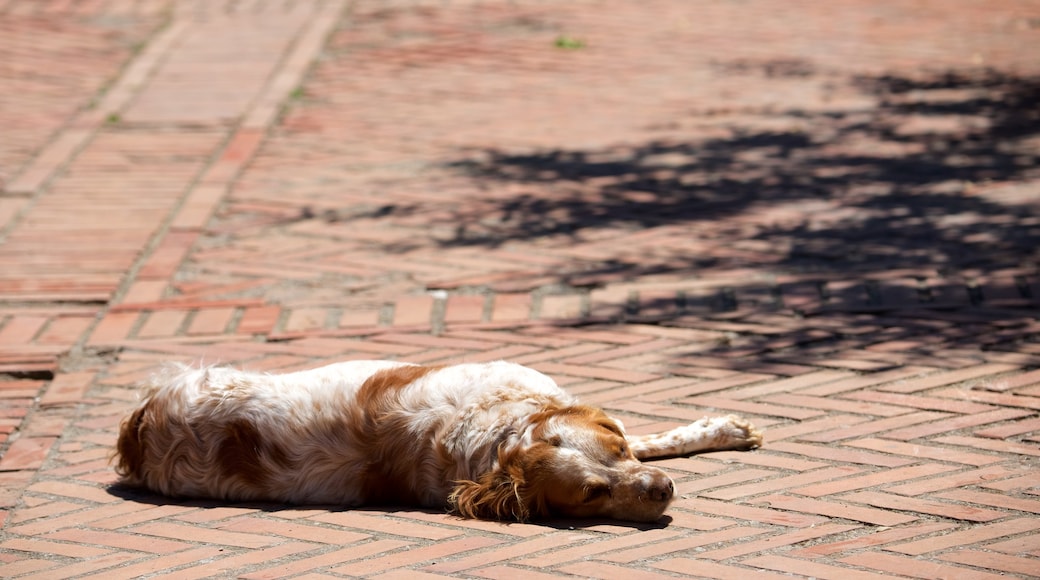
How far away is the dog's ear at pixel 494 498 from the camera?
3385 mm

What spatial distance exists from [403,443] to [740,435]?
1098mm

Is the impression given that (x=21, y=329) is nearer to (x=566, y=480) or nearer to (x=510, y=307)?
(x=510, y=307)

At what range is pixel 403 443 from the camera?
3574 millimetres

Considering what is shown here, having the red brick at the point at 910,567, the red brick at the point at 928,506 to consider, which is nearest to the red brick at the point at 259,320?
the red brick at the point at 928,506

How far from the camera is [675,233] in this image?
6.08 meters

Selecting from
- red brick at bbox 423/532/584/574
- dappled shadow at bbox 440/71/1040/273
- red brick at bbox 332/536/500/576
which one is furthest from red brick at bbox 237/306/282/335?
red brick at bbox 423/532/584/574

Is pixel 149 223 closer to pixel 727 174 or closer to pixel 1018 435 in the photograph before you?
pixel 727 174

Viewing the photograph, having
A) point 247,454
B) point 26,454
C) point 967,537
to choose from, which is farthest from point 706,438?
point 26,454

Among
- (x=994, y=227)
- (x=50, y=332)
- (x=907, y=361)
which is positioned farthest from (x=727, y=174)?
(x=50, y=332)

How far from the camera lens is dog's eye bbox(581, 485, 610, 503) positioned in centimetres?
337

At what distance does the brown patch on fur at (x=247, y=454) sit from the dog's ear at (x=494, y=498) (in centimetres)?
61

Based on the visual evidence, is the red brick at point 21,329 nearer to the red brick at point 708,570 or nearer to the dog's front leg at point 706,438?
the dog's front leg at point 706,438

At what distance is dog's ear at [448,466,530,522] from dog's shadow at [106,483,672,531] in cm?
4

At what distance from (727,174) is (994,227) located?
1.58 m
